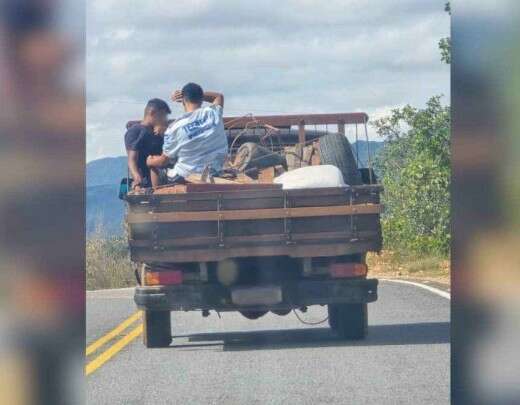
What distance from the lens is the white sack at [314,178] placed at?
10297mm

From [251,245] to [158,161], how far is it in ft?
3.73

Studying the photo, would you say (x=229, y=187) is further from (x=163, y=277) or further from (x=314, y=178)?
(x=163, y=277)

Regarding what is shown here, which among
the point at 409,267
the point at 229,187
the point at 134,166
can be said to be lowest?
the point at 409,267

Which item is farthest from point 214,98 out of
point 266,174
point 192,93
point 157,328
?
point 157,328

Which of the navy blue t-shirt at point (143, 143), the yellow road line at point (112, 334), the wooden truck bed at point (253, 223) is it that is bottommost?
the yellow road line at point (112, 334)

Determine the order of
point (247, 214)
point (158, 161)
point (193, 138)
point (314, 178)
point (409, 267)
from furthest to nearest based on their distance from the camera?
point (409, 267)
point (314, 178)
point (158, 161)
point (193, 138)
point (247, 214)

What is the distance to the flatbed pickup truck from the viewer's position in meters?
9.98

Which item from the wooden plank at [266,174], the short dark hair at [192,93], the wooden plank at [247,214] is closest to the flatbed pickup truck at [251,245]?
the wooden plank at [247,214]

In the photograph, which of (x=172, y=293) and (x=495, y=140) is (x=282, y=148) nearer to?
(x=172, y=293)

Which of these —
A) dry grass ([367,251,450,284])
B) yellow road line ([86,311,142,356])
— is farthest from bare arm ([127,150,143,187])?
dry grass ([367,251,450,284])

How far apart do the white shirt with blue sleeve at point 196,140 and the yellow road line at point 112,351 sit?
5.94ft

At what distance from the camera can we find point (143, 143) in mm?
10422

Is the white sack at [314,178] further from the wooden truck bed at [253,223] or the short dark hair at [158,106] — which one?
the short dark hair at [158,106]

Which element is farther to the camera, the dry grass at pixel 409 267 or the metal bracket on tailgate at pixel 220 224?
the dry grass at pixel 409 267
